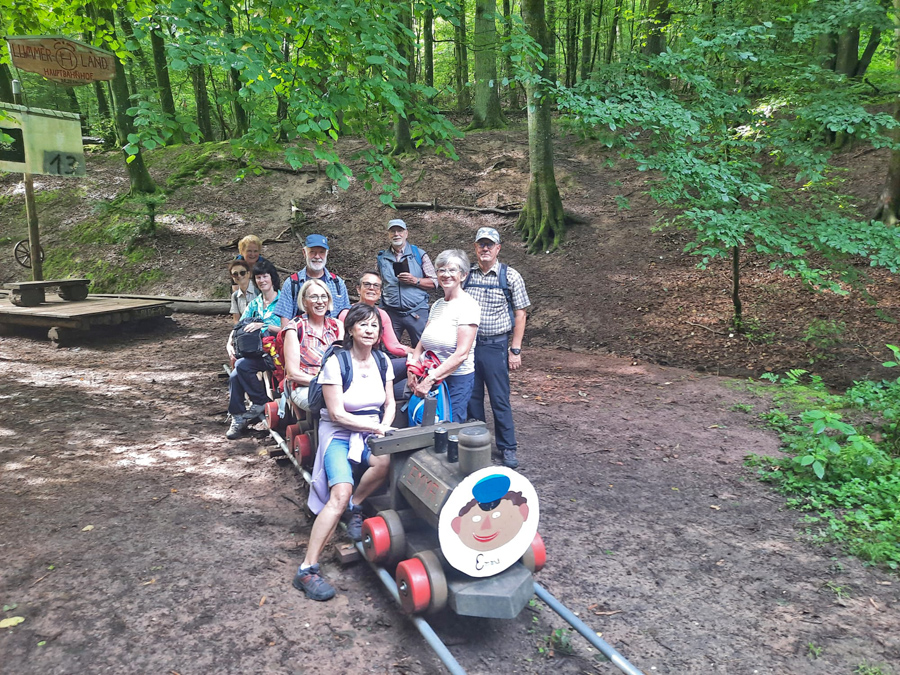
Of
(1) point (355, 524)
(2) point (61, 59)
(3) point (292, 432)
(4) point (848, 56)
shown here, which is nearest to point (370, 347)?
(1) point (355, 524)

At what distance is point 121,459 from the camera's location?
515cm

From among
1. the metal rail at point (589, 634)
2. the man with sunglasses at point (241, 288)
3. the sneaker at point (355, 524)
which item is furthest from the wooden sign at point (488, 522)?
the man with sunglasses at point (241, 288)

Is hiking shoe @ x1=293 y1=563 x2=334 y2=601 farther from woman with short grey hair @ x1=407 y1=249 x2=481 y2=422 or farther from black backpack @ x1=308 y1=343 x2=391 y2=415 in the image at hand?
woman with short grey hair @ x1=407 y1=249 x2=481 y2=422

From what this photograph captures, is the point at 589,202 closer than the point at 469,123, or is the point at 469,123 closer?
the point at 589,202

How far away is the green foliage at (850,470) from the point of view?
3916 millimetres

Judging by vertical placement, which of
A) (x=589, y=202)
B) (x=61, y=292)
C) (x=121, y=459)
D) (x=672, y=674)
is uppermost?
(x=589, y=202)

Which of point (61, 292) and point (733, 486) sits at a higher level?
point (61, 292)

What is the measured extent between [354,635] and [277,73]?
15.4ft

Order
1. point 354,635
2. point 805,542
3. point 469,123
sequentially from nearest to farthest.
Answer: point 354,635, point 805,542, point 469,123

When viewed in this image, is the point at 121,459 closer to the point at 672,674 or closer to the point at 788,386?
the point at 672,674

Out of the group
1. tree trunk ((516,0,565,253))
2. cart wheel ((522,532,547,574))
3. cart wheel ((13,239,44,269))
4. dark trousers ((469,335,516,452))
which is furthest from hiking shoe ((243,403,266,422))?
cart wheel ((13,239,44,269))

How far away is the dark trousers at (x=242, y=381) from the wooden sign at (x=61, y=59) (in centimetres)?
521

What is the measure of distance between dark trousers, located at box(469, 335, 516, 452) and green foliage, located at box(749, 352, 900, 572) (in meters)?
2.15

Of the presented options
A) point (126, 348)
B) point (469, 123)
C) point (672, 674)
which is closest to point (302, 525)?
point (672, 674)
